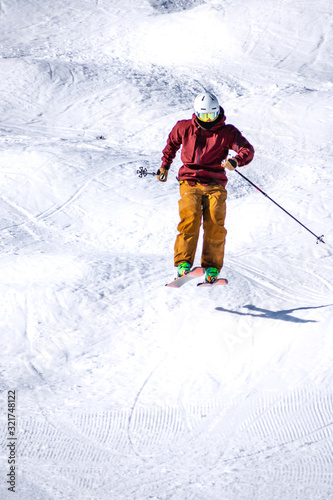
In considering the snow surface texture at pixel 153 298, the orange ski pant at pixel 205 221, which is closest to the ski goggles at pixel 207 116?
the orange ski pant at pixel 205 221

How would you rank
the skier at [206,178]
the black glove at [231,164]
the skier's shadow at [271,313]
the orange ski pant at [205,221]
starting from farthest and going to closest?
the skier's shadow at [271,313]
the orange ski pant at [205,221]
the skier at [206,178]
the black glove at [231,164]

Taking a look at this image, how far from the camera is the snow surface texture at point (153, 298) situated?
4.93m

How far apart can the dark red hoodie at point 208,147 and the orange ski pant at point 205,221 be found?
13cm

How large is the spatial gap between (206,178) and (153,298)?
1644 mm

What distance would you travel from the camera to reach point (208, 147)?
6441mm

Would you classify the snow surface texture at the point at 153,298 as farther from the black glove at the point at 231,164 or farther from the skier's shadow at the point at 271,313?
the black glove at the point at 231,164

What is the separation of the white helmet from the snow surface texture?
7.34 ft

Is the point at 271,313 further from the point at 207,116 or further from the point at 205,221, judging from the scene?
the point at 207,116

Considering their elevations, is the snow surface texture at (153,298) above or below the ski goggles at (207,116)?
below

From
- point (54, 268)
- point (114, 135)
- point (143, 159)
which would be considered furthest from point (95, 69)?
point (54, 268)

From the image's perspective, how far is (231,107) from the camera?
14.3 metres

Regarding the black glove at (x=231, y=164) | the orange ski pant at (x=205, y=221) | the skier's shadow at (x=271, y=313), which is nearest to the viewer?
the black glove at (x=231, y=164)

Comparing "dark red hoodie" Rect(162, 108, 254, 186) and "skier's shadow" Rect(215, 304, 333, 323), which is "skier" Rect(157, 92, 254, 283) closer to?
"dark red hoodie" Rect(162, 108, 254, 186)

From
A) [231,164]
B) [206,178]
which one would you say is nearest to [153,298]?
[206,178]
